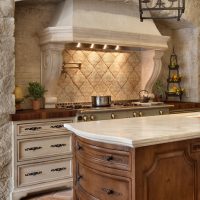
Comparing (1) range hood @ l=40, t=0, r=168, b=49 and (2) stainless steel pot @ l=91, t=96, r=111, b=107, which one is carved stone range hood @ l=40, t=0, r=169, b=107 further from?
(2) stainless steel pot @ l=91, t=96, r=111, b=107

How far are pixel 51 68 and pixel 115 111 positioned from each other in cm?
106

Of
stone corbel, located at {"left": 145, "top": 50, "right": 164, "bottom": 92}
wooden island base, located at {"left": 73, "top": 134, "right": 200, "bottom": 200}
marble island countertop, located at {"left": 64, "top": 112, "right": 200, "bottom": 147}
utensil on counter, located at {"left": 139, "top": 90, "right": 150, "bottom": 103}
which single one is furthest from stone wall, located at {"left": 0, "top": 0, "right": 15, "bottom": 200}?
stone corbel, located at {"left": 145, "top": 50, "right": 164, "bottom": 92}

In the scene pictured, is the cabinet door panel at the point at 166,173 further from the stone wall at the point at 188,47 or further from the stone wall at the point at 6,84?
the stone wall at the point at 188,47

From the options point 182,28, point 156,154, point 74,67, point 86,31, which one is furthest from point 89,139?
point 182,28

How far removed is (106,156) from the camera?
2.06 metres

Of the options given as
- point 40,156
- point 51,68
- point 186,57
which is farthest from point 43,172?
point 186,57

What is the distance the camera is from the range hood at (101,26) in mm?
4137

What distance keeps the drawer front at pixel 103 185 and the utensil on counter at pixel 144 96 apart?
115 inches

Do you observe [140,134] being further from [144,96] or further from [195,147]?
[144,96]

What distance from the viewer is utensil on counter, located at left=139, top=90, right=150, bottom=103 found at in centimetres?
515

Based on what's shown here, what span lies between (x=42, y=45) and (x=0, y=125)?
143 cm

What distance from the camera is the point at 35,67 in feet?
14.7

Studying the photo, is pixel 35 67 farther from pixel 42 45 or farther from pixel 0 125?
pixel 0 125

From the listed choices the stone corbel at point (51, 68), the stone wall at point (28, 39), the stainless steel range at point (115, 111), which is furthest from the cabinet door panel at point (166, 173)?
the stone wall at point (28, 39)
